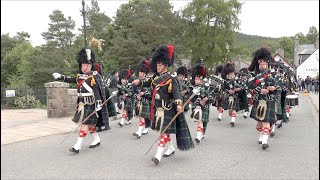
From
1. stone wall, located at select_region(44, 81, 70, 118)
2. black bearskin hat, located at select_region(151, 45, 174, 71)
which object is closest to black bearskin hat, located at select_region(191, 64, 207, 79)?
black bearskin hat, located at select_region(151, 45, 174, 71)

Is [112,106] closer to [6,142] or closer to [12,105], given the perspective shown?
[6,142]

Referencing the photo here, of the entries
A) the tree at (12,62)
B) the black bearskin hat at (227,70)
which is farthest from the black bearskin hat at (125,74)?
the tree at (12,62)

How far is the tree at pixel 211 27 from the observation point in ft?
129

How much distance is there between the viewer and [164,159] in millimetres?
5926

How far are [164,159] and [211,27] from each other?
36101mm

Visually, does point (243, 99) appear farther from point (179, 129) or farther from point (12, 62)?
point (12, 62)

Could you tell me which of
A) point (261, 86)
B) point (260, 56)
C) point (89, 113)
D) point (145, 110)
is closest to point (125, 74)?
point (145, 110)

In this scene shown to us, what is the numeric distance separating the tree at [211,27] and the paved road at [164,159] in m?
31.9

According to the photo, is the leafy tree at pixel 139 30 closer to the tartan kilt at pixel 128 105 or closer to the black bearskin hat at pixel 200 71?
the tartan kilt at pixel 128 105

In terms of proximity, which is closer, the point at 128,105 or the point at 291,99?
the point at 128,105

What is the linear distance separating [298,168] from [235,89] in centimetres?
502

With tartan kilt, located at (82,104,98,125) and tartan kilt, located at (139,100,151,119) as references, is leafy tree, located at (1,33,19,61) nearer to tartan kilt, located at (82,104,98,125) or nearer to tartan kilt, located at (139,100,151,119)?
tartan kilt, located at (139,100,151,119)

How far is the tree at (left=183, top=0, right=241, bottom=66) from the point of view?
129 ft

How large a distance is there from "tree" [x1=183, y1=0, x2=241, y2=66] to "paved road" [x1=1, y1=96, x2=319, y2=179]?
31912 mm
